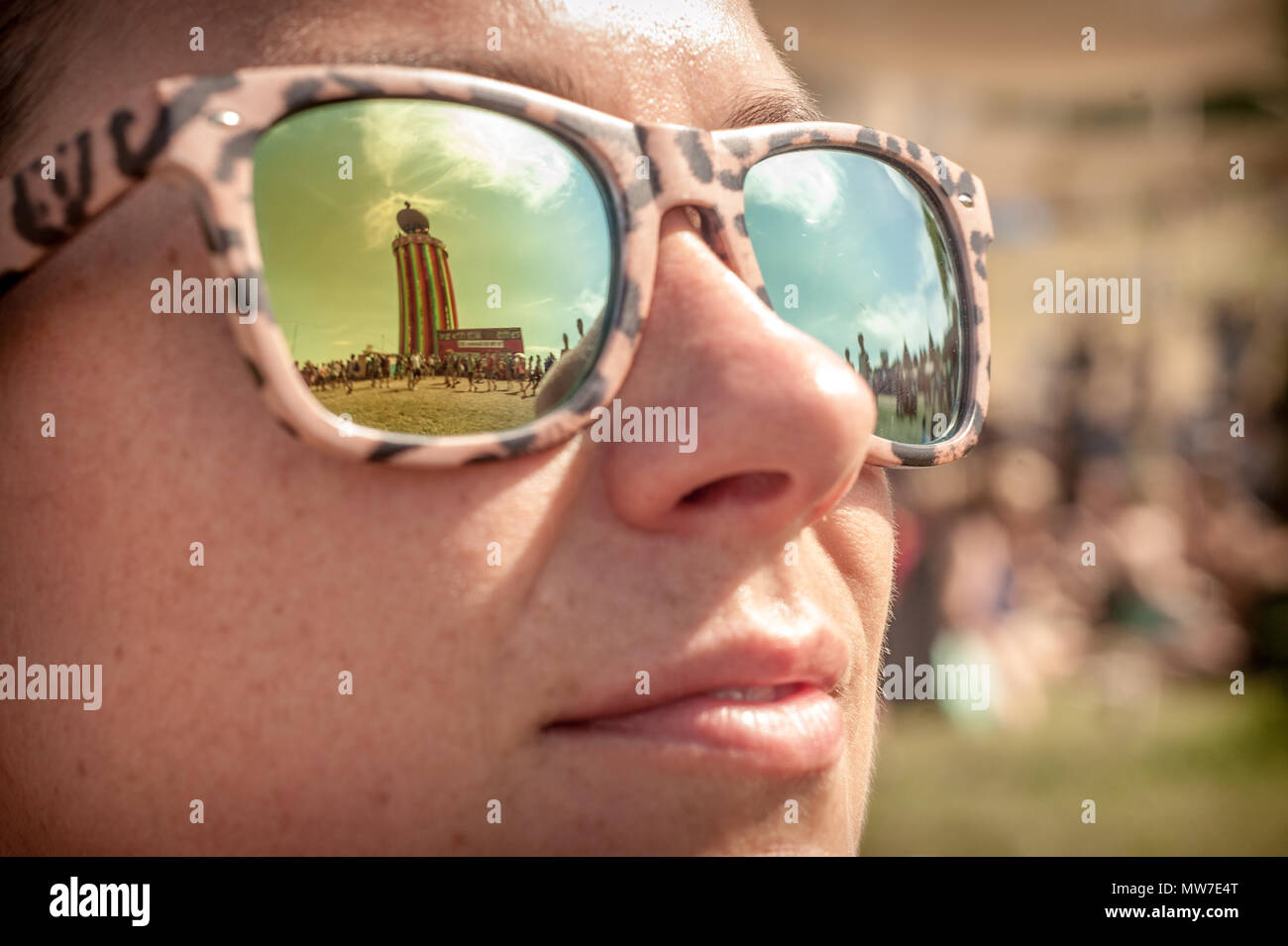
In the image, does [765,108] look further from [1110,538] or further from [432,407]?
[1110,538]

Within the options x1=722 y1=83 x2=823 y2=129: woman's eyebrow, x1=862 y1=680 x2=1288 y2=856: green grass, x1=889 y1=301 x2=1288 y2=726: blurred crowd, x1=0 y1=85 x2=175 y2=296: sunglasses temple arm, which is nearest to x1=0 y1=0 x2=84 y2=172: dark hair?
x1=0 y1=85 x2=175 y2=296: sunglasses temple arm

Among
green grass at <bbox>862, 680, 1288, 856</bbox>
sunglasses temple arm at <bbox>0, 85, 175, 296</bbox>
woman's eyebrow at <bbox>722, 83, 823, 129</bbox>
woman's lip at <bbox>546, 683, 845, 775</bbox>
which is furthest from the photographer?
green grass at <bbox>862, 680, 1288, 856</bbox>

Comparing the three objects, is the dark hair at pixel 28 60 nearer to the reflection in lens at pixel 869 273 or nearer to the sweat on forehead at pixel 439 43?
the sweat on forehead at pixel 439 43

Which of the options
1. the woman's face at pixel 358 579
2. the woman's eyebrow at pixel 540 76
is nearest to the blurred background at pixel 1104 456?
the woman's eyebrow at pixel 540 76

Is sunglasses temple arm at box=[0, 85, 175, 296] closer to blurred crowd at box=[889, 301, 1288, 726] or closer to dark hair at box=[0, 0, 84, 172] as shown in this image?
dark hair at box=[0, 0, 84, 172]

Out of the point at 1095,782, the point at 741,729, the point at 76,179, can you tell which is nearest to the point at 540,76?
the point at 76,179
